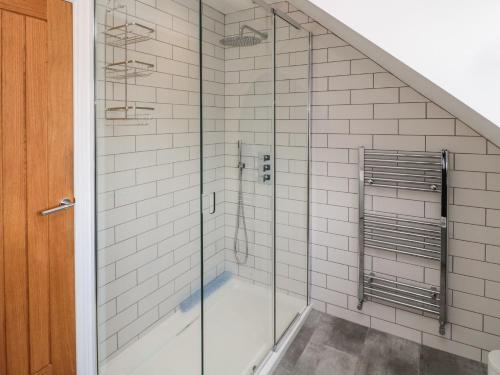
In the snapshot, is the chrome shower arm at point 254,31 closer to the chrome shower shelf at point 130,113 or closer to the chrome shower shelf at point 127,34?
the chrome shower shelf at point 127,34

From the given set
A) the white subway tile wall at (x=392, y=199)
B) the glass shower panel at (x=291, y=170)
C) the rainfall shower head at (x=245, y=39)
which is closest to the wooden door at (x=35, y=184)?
the rainfall shower head at (x=245, y=39)

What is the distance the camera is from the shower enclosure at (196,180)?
6.10 ft

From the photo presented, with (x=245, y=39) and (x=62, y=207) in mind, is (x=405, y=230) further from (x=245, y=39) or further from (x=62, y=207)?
(x=62, y=207)

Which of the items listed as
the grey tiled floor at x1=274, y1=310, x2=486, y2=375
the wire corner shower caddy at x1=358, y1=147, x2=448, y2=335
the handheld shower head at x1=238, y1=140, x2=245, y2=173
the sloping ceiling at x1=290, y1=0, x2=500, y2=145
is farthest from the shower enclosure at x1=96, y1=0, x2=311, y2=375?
the sloping ceiling at x1=290, y1=0, x2=500, y2=145

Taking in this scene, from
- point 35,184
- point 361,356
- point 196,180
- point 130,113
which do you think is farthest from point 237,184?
point 361,356

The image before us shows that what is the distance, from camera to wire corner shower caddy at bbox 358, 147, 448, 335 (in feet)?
7.30

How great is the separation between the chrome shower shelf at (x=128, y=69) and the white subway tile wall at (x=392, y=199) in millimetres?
1228

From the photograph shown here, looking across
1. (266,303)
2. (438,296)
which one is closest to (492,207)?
(438,296)

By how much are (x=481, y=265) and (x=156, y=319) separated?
209 centimetres

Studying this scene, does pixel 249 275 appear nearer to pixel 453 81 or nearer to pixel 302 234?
pixel 302 234

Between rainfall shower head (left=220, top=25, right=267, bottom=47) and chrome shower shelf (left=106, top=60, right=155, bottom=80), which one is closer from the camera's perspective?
chrome shower shelf (left=106, top=60, right=155, bottom=80)

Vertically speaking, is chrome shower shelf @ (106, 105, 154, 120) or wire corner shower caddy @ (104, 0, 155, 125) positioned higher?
wire corner shower caddy @ (104, 0, 155, 125)

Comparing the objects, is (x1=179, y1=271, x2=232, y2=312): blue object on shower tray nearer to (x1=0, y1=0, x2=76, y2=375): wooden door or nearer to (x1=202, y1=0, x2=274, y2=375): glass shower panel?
(x1=202, y1=0, x2=274, y2=375): glass shower panel

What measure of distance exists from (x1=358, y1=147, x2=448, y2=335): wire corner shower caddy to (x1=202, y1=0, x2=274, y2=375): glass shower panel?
708 mm
